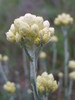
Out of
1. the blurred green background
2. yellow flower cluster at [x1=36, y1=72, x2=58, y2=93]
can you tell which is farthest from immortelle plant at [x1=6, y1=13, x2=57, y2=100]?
the blurred green background

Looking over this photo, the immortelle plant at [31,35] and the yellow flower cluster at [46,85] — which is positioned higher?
the immortelle plant at [31,35]

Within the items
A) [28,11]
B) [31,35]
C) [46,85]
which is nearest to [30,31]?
[31,35]

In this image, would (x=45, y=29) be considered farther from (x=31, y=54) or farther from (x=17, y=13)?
(x=17, y=13)

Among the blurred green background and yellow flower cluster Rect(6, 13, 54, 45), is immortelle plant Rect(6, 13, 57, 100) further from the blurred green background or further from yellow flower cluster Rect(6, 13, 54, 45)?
the blurred green background

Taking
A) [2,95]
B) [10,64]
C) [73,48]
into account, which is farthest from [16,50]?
[2,95]

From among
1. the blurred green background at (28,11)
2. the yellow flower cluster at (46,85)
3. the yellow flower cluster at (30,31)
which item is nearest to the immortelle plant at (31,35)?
the yellow flower cluster at (30,31)

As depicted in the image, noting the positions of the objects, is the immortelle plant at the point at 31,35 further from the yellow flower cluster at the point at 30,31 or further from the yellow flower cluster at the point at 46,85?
the yellow flower cluster at the point at 46,85

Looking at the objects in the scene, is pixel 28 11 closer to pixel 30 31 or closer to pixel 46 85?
pixel 46 85
